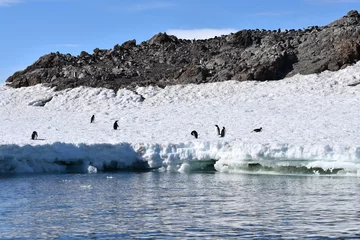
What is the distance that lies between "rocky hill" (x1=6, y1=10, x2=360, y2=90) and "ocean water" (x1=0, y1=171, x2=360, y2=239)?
76.4 ft

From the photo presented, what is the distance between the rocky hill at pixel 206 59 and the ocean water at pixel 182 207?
23.3 m

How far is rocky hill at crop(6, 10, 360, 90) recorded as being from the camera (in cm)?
5169

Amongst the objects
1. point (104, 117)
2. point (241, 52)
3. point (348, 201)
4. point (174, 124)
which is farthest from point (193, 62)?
point (348, 201)

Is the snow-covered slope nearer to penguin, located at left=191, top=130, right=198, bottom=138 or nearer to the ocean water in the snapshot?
penguin, located at left=191, top=130, right=198, bottom=138

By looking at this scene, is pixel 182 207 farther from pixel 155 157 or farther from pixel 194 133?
pixel 194 133

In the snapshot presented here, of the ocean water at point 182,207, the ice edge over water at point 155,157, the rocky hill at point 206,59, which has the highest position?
the rocky hill at point 206,59

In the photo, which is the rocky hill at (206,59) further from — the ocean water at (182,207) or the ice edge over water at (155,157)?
the ocean water at (182,207)

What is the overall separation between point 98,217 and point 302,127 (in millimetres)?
19343

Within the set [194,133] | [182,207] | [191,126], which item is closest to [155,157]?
[194,133]

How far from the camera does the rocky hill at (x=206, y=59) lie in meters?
51.7

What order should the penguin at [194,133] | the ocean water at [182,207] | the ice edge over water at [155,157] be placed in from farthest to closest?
1. the penguin at [194,133]
2. the ice edge over water at [155,157]
3. the ocean water at [182,207]

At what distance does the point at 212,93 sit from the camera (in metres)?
50.5

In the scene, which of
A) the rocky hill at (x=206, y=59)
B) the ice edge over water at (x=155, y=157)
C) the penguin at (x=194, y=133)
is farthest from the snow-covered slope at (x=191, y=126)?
the rocky hill at (x=206, y=59)

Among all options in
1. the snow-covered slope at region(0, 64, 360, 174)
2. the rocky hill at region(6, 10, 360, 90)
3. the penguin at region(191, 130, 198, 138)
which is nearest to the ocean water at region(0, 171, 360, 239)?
the snow-covered slope at region(0, 64, 360, 174)
